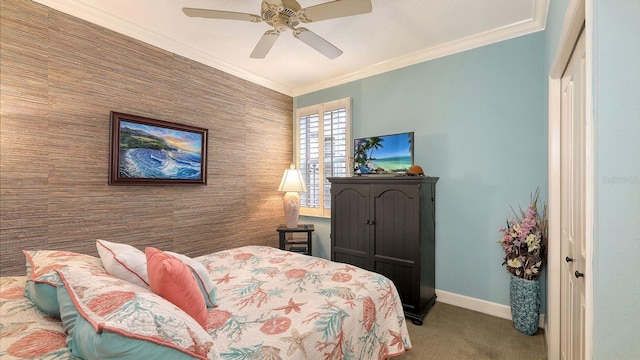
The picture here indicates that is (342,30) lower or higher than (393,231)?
higher

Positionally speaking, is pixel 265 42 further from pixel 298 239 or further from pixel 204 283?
pixel 298 239

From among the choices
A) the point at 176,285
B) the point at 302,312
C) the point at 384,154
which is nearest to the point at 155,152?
the point at 176,285

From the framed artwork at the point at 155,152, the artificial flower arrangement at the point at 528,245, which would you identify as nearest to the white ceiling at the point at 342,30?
the framed artwork at the point at 155,152

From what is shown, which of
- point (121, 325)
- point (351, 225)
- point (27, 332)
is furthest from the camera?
point (351, 225)

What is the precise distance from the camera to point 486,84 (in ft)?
9.02

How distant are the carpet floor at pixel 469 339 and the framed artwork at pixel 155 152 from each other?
2.64 meters

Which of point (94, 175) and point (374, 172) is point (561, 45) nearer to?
point (374, 172)

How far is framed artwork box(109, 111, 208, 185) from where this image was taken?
2469 millimetres

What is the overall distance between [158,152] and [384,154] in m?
2.39

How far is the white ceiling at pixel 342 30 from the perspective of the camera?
7.54 feet

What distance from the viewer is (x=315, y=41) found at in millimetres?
2244

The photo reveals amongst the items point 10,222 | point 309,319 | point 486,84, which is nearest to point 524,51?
point 486,84

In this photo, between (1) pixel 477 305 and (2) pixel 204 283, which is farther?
(1) pixel 477 305

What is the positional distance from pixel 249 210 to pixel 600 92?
3.42 m
